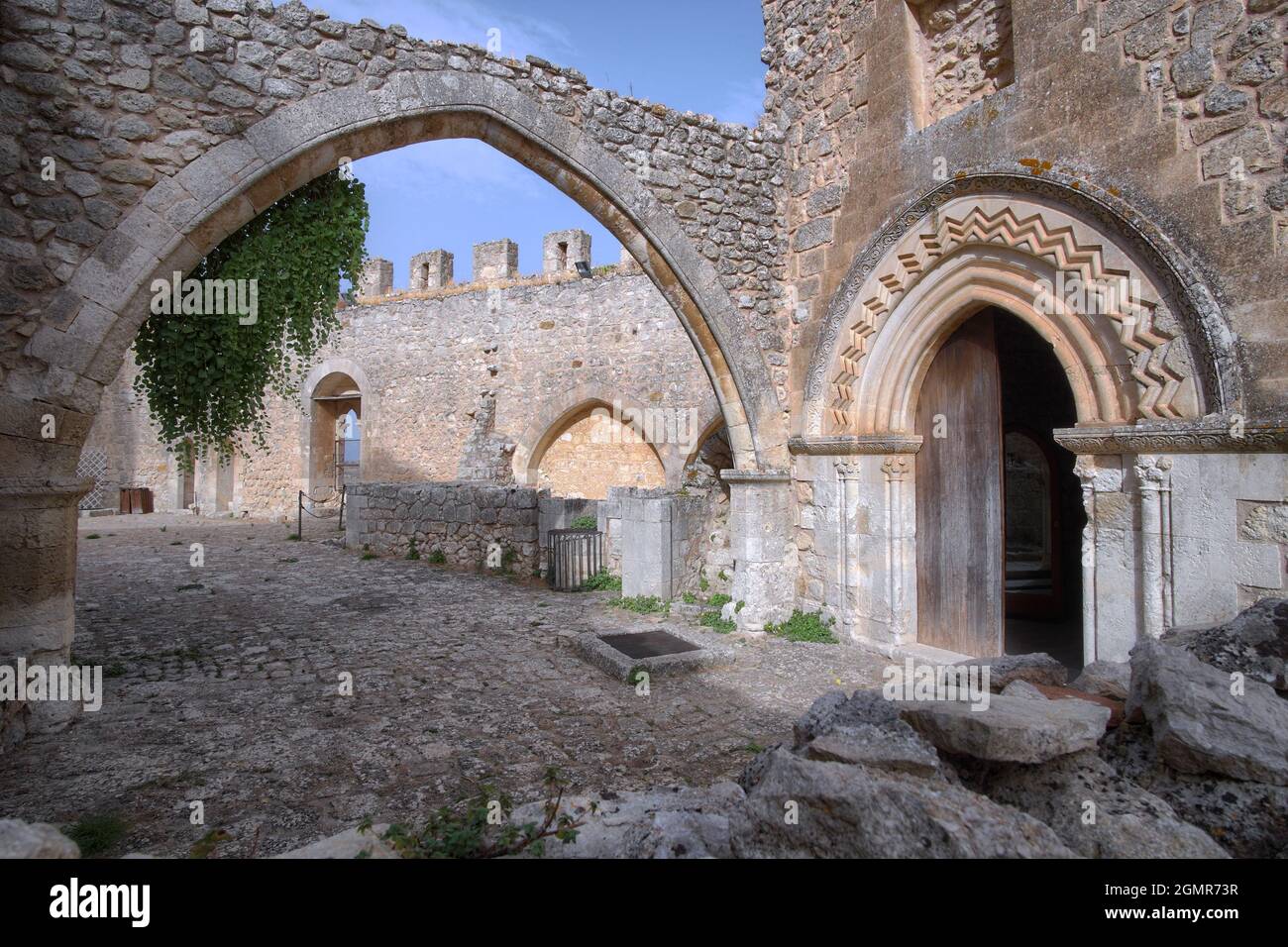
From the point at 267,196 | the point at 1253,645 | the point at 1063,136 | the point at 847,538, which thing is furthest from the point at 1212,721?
the point at 267,196

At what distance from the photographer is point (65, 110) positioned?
3.86 meters

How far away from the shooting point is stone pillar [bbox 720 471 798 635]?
622 centimetres

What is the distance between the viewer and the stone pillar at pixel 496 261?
49.2ft

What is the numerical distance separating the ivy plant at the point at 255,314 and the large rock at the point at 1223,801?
A: 5349 millimetres

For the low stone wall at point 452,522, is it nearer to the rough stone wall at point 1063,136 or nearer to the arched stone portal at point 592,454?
the arched stone portal at point 592,454

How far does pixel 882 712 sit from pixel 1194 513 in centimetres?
257

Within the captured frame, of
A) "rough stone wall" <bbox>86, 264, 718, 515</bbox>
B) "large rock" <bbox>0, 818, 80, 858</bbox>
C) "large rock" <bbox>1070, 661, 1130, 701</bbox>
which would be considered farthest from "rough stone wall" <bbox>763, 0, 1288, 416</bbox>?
"rough stone wall" <bbox>86, 264, 718, 515</bbox>

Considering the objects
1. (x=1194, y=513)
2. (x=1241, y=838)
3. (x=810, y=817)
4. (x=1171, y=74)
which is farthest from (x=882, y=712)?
(x=1171, y=74)

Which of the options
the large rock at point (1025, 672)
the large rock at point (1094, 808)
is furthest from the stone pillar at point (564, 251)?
the large rock at point (1094, 808)

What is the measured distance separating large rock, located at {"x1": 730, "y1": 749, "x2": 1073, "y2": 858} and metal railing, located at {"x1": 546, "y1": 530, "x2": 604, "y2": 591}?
6.68 meters

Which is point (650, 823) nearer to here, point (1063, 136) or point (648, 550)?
point (1063, 136)

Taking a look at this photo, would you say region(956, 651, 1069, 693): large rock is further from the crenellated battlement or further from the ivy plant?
the crenellated battlement
